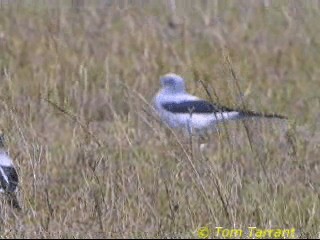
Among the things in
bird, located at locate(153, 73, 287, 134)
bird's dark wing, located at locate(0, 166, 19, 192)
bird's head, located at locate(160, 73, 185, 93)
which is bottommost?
bird's dark wing, located at locate(0, 166, 19, 192)

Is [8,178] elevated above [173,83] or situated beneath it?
situated beneath

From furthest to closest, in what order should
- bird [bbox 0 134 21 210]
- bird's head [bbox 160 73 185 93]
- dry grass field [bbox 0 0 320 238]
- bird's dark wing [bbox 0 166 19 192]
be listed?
bird's head [bbox 160 73 185 93] < bird's dark wing [bbox 0 166 19 192] < bird [bbox 0 134 21 210] < dry grass field [bbox 0 0 320 238]

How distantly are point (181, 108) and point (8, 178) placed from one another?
9.01ft

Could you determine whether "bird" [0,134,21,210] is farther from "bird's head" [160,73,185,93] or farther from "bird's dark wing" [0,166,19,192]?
"bird's head" [160,73,185,93]

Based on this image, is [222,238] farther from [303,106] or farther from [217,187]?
[303,106]

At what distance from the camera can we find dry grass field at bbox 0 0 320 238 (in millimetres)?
5008

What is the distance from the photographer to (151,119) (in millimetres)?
6051

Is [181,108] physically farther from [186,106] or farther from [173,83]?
Answer: [173,83]

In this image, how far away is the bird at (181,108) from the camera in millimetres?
7566

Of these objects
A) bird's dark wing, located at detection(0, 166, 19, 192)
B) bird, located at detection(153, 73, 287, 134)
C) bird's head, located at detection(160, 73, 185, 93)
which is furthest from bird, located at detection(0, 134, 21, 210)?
bird's head, located at detection(160, 73, 185, 93)

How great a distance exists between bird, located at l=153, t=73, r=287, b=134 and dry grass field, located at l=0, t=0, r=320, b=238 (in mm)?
144

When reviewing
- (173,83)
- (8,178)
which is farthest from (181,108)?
(8,178)

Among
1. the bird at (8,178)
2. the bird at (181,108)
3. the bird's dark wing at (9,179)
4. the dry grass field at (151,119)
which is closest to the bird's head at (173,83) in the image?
the bird at (181,108)

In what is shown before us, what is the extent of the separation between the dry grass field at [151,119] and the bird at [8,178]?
4 cm
